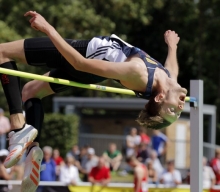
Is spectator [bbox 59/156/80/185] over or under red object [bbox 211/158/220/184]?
under

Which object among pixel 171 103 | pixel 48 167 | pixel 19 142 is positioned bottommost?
pixel 19 142

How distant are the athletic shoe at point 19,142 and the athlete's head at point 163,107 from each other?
0.93 meters

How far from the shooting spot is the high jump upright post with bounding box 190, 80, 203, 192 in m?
5.85

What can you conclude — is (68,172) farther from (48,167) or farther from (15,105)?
(15,105)

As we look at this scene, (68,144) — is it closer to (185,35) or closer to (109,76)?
(185,35)

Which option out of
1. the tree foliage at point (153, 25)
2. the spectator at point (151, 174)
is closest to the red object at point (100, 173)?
the spectator at point (151, 174)

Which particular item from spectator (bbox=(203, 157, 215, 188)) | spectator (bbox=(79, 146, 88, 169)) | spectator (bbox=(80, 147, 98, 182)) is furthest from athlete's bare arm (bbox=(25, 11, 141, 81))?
spectator (bbox=(79, 146, 88, 169))

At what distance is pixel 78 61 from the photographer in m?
4.93

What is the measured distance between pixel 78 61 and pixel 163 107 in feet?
2.65

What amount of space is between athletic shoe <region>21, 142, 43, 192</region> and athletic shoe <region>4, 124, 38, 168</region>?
0.91ft

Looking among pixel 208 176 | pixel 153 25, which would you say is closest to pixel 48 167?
pixel 208 176

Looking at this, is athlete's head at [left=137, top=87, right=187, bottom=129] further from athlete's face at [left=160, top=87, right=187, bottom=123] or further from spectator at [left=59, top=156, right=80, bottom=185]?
spectator at [left=59, top=156, right=80, bottom=185]

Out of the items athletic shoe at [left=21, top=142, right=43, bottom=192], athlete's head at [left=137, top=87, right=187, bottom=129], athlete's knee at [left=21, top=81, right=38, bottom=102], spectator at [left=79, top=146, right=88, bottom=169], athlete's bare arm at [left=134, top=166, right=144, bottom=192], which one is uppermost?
spectator at [left=79, top=146, right=88, bottom=169]

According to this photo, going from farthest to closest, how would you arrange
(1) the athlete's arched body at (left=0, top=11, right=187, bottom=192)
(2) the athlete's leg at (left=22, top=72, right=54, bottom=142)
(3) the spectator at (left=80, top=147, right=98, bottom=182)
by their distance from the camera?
(3) the spectator at (left=80, top=147, right=98, bottom=182) < (2) the athlete's leg at (left=22, top=72, right=54, bottom=142) < (1) the athlete's arched body at (left=0, top=11, right=187, bottom=192)
